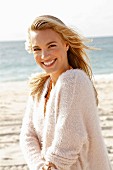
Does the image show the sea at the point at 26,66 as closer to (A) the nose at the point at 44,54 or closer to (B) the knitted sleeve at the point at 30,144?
(A) the nose at the point at 44,54

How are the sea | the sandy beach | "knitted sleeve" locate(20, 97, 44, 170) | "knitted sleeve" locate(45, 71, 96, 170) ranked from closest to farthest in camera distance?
"knitted sleeve" locate(45, 71, 96, 170)
"knitted sleeve" locate(20, 97, 44, 170)
the sandy beach
the sea

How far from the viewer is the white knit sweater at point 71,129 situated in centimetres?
206

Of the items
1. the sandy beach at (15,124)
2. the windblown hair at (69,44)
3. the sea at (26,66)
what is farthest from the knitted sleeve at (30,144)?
the sandy beach at (15,124)

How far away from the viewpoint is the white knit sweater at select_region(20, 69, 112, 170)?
81.1 inches

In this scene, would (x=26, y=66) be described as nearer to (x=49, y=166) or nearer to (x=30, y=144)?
(x=30, y=144)

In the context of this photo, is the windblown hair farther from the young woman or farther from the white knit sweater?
the white knit sweater

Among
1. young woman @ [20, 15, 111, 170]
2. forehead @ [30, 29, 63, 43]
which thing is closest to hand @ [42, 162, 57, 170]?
young woman @ [20, 15, 111, 170]

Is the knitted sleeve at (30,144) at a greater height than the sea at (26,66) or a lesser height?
greater

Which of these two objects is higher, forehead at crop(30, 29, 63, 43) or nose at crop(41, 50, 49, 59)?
forehead at crop(30, 29, 63, 43)

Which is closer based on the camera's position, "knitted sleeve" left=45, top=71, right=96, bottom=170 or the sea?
"knitted sleeve" left=45, top=71, right=96, bottom=170

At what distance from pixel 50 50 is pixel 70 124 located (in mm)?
375

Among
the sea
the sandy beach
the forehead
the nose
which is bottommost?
the sea

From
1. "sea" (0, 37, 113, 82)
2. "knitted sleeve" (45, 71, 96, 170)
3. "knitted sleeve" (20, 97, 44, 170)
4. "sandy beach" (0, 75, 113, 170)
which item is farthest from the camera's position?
"sea" (0, 37, 113, 82)

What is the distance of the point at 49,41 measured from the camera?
2139 millimetres
